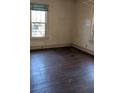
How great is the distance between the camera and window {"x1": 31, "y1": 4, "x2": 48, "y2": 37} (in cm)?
588

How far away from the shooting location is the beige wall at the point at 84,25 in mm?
5534

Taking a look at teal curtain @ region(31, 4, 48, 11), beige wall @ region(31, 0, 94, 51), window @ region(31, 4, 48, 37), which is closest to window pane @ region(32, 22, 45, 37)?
window @ region(31, 4, 48, 37)

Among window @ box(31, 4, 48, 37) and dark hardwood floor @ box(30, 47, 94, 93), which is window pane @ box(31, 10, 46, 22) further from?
dark hardwood floor @ box(30, 47, 94, 93)

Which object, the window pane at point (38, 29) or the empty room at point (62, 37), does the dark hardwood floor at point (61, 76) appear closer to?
the empty room at point (62, 37)

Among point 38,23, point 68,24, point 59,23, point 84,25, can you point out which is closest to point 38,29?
point 38,23

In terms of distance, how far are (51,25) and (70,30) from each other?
1080 millimetres

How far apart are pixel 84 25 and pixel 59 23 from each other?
4.14 feet

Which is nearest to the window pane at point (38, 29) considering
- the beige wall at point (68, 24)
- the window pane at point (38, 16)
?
the window pane at point (38, 16)
